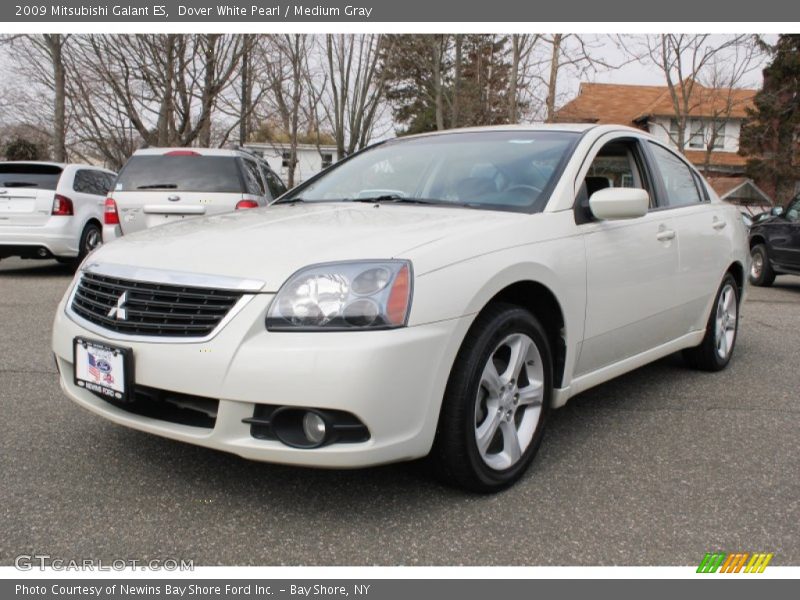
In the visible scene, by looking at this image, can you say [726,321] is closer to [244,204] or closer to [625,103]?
[244,204]

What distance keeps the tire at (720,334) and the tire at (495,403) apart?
6.84 ft

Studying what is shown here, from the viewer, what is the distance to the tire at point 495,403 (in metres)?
2.54

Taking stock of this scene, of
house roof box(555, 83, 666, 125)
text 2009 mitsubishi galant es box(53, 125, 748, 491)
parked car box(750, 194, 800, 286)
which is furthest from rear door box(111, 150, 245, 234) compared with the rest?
house roof box(555, 83, 666, 125)

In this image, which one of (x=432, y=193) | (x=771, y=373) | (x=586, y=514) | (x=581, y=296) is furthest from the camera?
(x=771, y=373)

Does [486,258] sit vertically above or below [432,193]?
below

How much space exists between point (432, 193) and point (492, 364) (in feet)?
3.45

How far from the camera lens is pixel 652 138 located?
4.34 meters

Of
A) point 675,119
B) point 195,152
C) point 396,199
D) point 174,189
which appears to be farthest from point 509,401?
point 675,119

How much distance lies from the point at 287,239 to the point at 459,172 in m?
1.20

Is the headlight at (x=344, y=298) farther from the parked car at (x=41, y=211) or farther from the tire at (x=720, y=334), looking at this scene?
the parked car at (x=41, y=211)

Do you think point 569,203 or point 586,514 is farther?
point 569,203

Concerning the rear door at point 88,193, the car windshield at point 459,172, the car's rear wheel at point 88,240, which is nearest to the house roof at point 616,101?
the rear door at point 88,193

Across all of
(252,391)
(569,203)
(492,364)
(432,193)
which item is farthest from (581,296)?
(252,391)

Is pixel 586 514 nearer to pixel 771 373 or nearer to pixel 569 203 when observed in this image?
pixel 569 203
